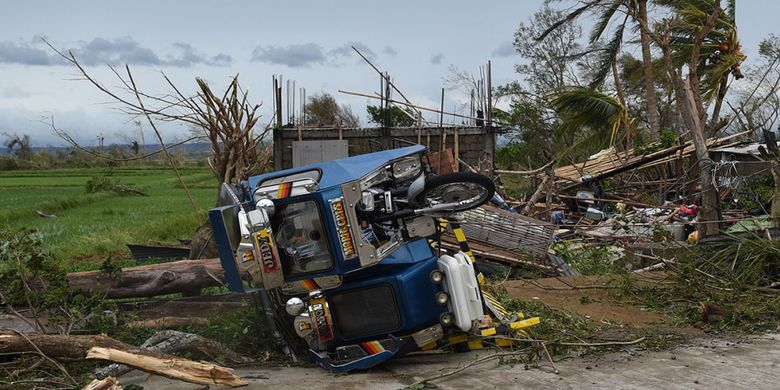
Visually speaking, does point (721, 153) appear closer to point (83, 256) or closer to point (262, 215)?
point (83, 256)

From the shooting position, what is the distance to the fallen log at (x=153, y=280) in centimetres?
888

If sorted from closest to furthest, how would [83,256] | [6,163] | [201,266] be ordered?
[201,266], [83,256], [6,163]

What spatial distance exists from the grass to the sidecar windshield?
3.53m

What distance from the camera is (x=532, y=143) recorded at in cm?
3634

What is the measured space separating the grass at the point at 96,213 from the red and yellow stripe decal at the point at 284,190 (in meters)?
3.53

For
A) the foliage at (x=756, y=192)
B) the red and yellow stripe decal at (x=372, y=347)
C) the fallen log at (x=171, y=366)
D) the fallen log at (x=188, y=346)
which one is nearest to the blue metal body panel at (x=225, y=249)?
the fallen log at (x=188, y=346)

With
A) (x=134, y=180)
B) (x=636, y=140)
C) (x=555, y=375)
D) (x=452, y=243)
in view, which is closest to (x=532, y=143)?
(x=636, y=140)

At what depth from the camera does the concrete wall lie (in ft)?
65.7

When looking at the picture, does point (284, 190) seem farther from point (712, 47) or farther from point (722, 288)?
point (712, 47)

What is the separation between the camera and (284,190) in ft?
21.0

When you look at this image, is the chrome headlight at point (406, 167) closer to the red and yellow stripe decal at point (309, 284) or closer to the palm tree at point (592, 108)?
the red and yellow stripe decal at point (309, 284)

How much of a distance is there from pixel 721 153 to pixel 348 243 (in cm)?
1569

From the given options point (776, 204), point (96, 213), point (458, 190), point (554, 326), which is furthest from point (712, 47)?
point (96, 213)

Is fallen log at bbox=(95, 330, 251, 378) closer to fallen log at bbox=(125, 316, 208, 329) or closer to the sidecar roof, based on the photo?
fallen log at bbox=(125, 316, 208, 329)
